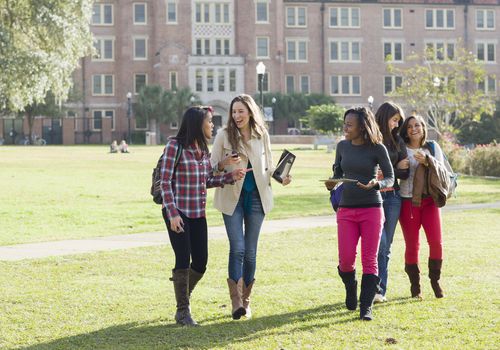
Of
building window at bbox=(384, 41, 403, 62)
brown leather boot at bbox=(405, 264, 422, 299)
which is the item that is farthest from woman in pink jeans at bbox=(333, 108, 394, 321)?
building window at bbox=(384, 41, 403, 62)

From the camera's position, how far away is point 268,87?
258 ft

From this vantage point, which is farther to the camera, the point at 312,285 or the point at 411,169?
the point at 312,285

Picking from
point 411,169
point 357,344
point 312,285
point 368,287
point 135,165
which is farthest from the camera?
point 135,165

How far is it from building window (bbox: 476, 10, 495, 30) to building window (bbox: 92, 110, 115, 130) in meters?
31.7

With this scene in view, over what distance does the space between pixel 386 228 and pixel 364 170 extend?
1.16 m

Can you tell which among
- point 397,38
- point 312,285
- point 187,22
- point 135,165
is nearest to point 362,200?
point 312,285

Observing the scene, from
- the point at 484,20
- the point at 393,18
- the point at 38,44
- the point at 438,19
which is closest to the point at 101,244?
the point at 38,44

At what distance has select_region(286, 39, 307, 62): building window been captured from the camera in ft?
266

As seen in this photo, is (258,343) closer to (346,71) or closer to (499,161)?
(499,161)

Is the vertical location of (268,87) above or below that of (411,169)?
above

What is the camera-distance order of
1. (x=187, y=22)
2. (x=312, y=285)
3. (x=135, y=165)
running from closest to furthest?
(x=312, y=285) → (x=135, y=165) → (x=187, y=22)

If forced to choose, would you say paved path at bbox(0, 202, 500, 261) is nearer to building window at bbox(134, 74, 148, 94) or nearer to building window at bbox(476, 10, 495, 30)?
building window at bbox(134, 74, 148, 94)

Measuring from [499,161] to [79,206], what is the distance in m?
18.9

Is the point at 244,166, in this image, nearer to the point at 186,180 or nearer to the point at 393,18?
the point at 186,180
